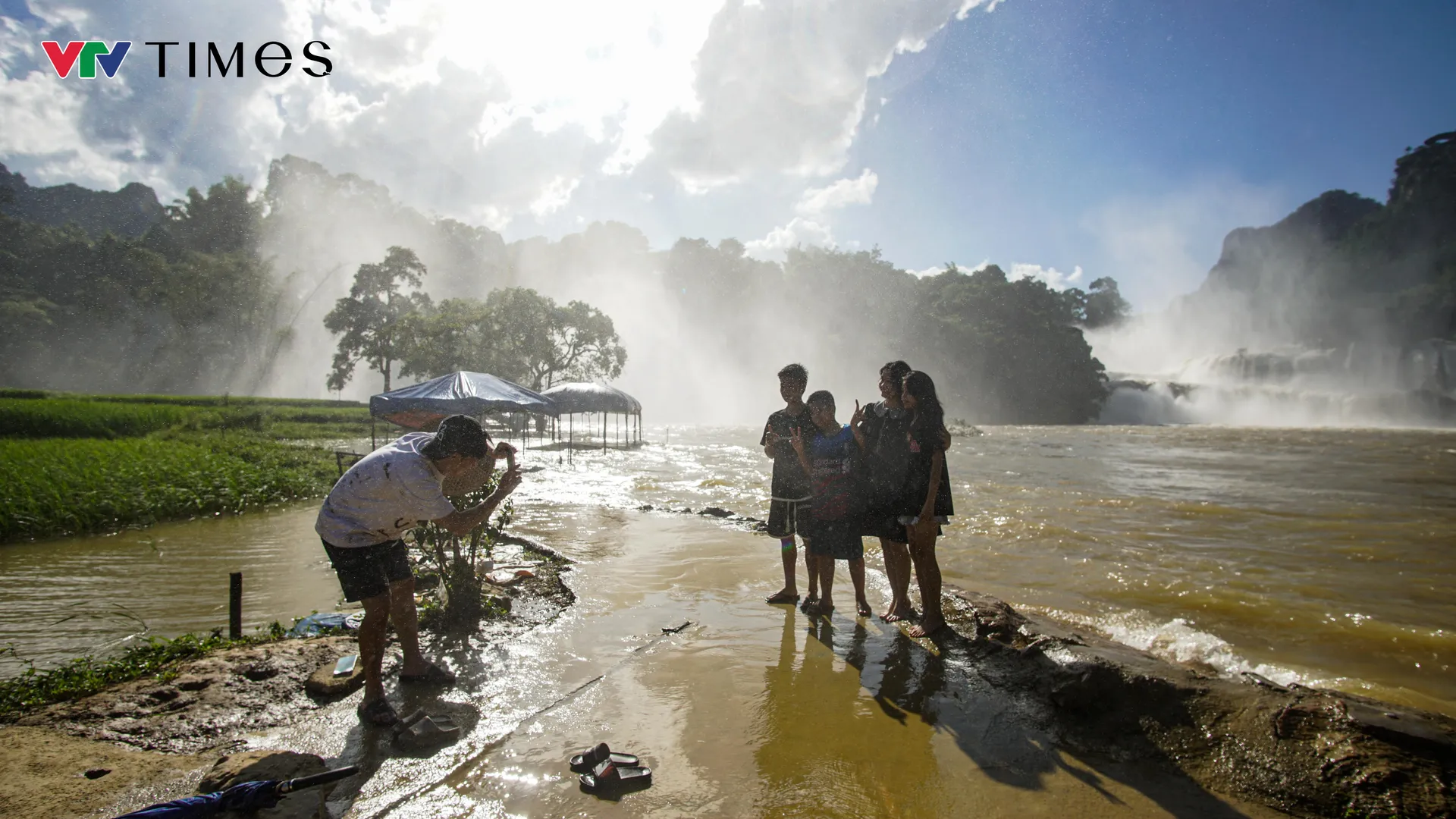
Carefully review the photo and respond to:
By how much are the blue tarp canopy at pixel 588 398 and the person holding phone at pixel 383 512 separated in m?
21.5

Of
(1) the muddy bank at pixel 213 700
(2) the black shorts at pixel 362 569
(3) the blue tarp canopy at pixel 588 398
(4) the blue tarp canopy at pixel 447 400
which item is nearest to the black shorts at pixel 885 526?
(2) the black shorts at pixel 362 569

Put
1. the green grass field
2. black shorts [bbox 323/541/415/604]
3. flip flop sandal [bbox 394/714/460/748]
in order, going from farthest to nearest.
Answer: the green grass field → black shorts [bbox 323/541/415/604] → flip flop sandal [bbox 394/714/460/748]

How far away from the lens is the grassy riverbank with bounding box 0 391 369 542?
31.7 ft

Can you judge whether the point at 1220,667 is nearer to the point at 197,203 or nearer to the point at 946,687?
the point at 946,687

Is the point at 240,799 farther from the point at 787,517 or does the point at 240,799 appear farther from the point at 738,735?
the point at 787,517

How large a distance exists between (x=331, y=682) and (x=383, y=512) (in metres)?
1.33

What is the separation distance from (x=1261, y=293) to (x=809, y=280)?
64.1 metres

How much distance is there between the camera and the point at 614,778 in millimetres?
2922

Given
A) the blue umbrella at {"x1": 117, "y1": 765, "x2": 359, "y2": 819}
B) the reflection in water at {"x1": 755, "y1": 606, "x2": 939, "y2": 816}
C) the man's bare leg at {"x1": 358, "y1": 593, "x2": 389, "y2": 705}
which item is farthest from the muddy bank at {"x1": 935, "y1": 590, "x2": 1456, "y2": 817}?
the man's bare leg at {"x1": 358, "y1": 593, "x2": 389, "y2": 705}

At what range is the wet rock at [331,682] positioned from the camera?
393 cm

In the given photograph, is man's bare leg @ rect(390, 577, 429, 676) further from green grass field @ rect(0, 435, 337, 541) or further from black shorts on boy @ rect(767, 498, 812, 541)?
green grass field @ rect(0, 435, 337, 541)

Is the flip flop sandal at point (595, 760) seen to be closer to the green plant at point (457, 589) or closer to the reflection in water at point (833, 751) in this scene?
the reflection in water at point (833, 751)

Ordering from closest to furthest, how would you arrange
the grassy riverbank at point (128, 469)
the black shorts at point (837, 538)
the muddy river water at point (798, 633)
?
1. the muddy river water at point (798, 633)
2. the black shorts at point (837, 538)
3. the grassy riverbank at point (128, 469)

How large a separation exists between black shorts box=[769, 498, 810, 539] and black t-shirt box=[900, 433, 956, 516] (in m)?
1.06
